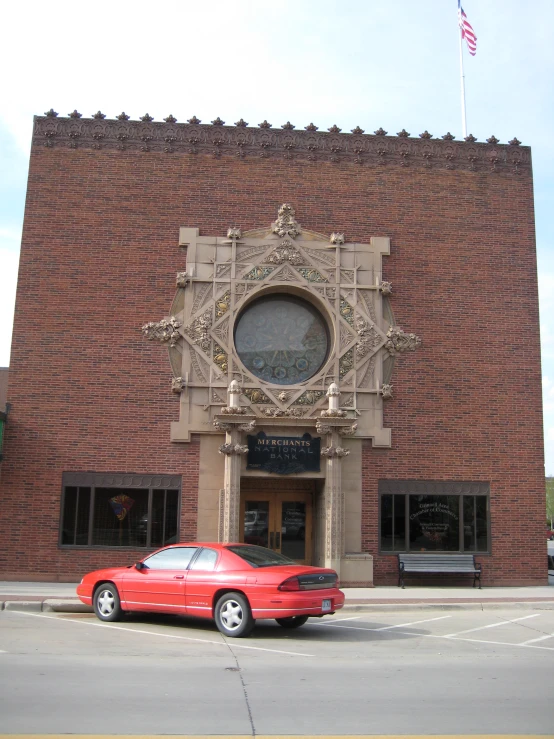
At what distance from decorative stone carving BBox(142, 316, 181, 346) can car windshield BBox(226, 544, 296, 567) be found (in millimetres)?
7795

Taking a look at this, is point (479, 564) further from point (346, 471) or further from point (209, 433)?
point (209, 433)

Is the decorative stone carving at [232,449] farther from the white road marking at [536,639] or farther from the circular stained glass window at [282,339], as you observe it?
the white road marking at [536,639]

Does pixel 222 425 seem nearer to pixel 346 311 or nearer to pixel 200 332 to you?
pixel 200 332

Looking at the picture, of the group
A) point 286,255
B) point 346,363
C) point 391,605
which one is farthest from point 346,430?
point 391,605

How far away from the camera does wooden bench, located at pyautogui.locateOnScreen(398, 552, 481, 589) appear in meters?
18.5

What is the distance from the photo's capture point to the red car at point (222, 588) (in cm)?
1093

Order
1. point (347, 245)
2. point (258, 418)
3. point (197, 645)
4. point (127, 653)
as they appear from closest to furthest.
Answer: point (127, 653)
point (197, 645)
point (258, 418)
point (347, 245)

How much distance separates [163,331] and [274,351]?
2.83m

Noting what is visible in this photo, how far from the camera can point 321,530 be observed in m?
18.9

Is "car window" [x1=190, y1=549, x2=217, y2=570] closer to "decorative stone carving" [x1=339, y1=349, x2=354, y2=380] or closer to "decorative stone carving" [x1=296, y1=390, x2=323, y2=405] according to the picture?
"decorative stone carving" [x1=296, y1=390, x2=323, y2=405]

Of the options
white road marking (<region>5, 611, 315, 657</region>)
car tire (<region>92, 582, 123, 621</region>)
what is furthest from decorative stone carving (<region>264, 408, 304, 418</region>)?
white road marking (<region>5, 611, 315, 657</region>)

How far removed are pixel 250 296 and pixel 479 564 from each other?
28.2ft

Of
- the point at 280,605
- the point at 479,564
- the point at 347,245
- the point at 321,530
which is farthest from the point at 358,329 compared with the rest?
the point at 280,605

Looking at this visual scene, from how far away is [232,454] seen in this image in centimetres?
1822
